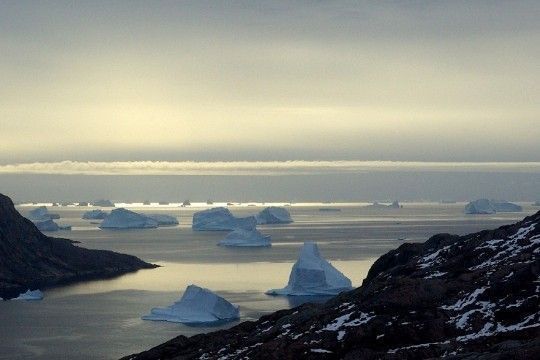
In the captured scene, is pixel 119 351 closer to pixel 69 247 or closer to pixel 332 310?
pixel 332 310

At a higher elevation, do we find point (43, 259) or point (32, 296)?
point (43, 259)

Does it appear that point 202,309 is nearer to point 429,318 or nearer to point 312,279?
point 312,279

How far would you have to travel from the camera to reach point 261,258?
172 meters

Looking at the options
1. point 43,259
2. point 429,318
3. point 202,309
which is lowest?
point 202,309

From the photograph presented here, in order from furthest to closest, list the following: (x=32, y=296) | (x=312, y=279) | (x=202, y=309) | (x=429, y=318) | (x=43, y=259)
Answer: (x=43, y=259), (x=32, y=296), (x=312, y=279), (x=202, y=309), (x=429, y=318)

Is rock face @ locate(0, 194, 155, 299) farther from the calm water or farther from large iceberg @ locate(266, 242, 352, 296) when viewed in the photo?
large iceberg @ locate(266, 242, 352, 296)

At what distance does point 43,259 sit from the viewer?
5965 inches

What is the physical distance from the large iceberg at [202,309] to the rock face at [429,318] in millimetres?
43731

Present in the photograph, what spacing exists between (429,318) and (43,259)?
12895cm

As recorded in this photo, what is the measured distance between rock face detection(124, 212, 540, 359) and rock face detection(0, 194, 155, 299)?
4134 inches

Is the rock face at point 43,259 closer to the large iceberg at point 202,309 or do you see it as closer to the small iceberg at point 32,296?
the small iceberg at point 32,296

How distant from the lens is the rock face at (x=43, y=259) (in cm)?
14300

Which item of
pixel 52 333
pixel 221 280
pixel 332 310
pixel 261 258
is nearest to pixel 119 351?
pixel 52 333

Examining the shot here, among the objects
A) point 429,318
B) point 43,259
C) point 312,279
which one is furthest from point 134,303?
point 429,318
